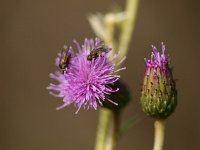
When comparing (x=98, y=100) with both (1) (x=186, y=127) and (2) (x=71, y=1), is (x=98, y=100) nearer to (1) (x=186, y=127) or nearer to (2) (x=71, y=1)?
(1) (x=186, y=127)

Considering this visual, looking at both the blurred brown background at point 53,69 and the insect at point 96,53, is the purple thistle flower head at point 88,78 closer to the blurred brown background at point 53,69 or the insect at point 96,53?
the insect at point 96,53

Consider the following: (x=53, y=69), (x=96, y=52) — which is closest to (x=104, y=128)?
(x=96, y=52)

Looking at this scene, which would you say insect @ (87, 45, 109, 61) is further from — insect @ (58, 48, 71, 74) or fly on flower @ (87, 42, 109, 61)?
insect @ (58, 48, 71, 74)

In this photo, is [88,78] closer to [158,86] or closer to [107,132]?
[158,86]

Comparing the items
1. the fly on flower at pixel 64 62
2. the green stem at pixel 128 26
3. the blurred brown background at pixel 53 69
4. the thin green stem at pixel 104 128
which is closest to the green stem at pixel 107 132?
the thin green stem at pixel 104 128

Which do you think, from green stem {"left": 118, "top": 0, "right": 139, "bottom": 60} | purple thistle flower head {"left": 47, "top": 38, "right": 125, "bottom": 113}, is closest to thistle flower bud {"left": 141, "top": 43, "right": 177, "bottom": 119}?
purple thistle flower head {"left": 47, "top": 38, "right": 125, "bottom": 113}

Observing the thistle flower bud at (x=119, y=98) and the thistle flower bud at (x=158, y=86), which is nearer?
the thistle flower bud at (x=158, y=86)

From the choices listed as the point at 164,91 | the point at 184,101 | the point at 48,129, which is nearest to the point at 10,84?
the point at 48,129
